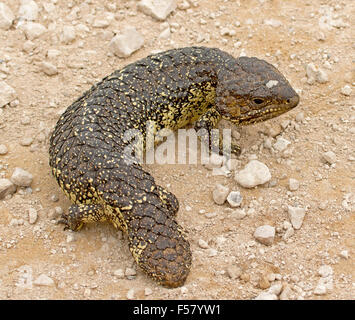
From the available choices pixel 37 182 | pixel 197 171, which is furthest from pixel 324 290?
pixel 37 182

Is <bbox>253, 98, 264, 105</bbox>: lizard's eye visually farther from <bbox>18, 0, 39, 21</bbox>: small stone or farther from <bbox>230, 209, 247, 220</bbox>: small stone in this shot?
<bbox>18, 0, 39, 21</bbox>: small stone

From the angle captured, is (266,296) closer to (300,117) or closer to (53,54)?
(300,117)

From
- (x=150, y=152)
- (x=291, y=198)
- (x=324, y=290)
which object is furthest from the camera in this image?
(x=150, y=152)

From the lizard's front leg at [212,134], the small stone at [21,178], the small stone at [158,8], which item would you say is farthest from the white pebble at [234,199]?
the small stone at [158,8]

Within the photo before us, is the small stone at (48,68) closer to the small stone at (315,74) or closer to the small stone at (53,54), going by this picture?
the small stone at (53,54)

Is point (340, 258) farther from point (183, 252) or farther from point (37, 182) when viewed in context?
point (37, 182)
